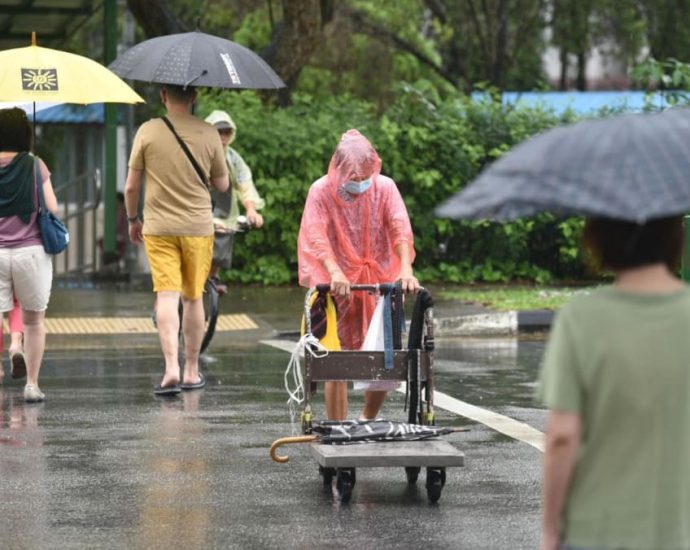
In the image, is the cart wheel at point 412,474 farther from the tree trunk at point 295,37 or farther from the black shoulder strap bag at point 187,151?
the tree trunk at point 295,37

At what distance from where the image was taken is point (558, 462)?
3643mm

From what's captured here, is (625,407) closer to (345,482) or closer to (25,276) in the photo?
(345,482)

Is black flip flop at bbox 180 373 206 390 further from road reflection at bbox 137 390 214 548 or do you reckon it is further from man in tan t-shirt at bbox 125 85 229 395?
road reflection at bbox 137 390 214 548

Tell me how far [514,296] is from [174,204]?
6.77 meters

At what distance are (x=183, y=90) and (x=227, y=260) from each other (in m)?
2.27

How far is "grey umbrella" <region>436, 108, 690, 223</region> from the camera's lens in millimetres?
3551

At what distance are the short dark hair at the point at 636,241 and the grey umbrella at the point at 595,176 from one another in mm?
107

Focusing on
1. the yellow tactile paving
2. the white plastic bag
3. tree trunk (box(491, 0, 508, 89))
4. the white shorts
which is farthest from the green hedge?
tree trunk (box(491, 0, 508, 89))

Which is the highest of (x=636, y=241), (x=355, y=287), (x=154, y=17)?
(x=154, y=17)

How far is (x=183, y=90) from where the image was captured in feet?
33.3

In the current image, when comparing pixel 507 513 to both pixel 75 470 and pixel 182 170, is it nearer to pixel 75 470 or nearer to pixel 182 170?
pixel 75 470

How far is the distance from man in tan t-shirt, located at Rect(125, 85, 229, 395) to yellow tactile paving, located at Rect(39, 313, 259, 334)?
3.48 m

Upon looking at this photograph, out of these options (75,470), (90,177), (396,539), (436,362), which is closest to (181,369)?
(436,362)

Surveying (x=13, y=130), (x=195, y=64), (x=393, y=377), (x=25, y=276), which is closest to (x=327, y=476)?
(x=393, y=377)
